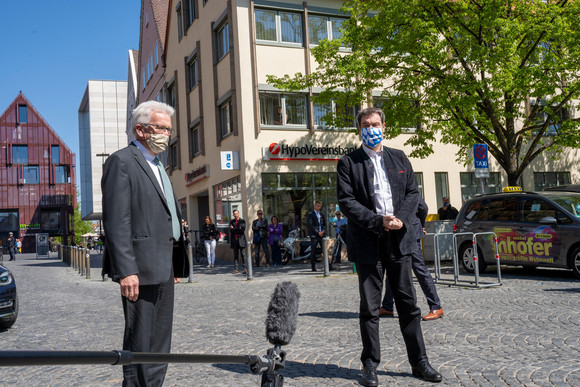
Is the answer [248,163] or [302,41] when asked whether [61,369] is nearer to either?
[248,163]

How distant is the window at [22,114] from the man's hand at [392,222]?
79103mm

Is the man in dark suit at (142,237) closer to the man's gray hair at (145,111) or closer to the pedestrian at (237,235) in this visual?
the man's gray hair at (145,111)

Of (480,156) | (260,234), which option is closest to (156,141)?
(480,156)

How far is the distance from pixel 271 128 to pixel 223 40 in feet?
15.2

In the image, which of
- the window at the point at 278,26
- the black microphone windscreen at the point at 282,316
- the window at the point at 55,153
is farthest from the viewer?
the window at the point at 55,153

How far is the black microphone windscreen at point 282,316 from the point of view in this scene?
3.07 meters

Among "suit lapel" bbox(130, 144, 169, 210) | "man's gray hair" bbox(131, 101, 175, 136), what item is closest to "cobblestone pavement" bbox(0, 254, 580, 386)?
"suit lapel" bbox(130, 144, 169, 210)

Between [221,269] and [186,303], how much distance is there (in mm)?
8721

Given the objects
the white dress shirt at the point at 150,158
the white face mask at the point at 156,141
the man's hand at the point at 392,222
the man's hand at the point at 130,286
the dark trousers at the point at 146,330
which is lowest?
the dark trousers at the point at 146,330

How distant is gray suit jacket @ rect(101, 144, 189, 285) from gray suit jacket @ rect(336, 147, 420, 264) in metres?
1.66

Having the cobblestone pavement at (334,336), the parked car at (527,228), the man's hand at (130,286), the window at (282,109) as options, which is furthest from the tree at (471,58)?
the man's hand at (130,286)

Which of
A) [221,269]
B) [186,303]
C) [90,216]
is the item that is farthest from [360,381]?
[90,216]

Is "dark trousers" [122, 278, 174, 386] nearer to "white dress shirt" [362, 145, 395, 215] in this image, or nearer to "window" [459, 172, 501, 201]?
"white dress shirt" [362, 145, 395, 215]

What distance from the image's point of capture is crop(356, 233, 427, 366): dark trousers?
445cm
